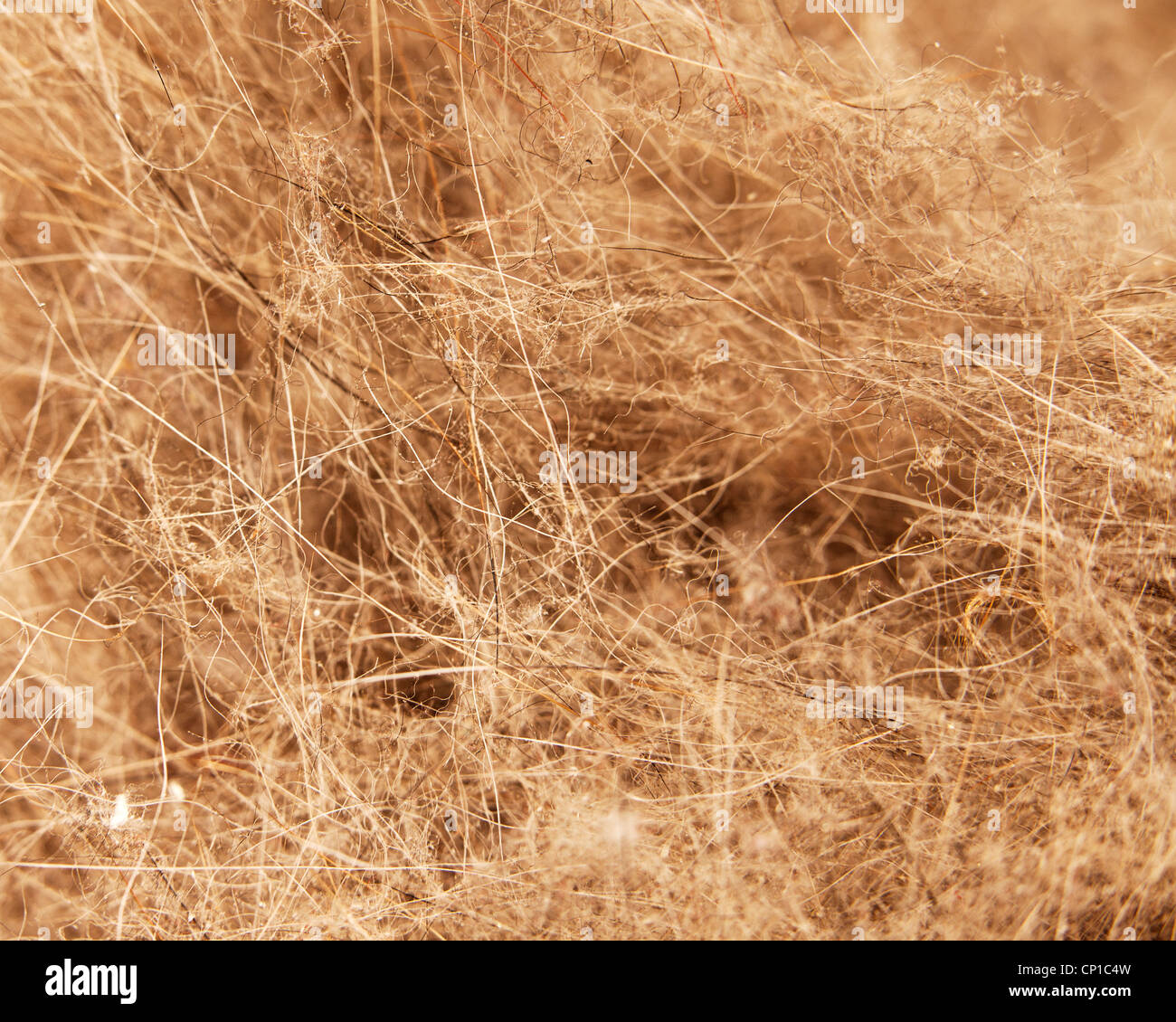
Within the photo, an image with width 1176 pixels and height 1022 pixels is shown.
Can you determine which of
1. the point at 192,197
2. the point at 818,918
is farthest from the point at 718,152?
the point at 818,918

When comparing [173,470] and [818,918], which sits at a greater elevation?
[173,470]

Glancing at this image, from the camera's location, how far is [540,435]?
197 cm

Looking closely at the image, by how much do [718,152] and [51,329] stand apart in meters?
2.33

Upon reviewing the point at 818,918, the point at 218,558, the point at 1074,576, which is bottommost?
the point at 818,918

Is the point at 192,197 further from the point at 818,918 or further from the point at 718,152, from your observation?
the point at 818,918

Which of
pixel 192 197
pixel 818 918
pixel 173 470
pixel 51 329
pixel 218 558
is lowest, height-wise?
pixel 818 918

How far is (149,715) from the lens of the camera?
1.98m

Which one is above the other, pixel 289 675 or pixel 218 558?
pixel 218 558

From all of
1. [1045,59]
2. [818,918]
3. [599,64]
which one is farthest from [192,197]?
[818,918]

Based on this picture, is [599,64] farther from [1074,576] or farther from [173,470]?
[1074,576]

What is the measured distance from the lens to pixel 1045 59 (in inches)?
77.7

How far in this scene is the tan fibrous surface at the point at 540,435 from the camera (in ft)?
6.34

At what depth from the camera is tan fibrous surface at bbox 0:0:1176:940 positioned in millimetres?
1934

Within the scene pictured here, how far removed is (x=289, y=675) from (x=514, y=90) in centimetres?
209
